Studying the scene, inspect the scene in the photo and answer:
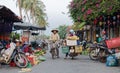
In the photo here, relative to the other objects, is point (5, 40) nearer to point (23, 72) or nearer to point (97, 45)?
point (97, 45)

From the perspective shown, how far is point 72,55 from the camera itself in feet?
61.8

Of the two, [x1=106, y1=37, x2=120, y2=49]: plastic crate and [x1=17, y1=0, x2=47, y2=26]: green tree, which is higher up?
[x1=17, y1=0, x2=47, y2=26]: green tree

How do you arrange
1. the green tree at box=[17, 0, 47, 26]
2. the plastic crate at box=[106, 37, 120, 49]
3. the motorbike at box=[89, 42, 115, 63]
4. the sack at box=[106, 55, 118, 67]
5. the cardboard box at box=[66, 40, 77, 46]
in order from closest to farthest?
1. the sack at box=[106, 55, 118, 67]
2. the plastic crate at box=[106, 37, 120, 49]
3. the motorbike at box=[89, 42, 115, 63]
4. the cardboard box at box=[66, 40, 77, 46]
5. the green tree at box=[17, 0, 47, 26]

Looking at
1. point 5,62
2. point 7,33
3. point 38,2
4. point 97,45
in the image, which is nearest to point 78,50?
point 97,45

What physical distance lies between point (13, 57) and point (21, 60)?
14.4 inches

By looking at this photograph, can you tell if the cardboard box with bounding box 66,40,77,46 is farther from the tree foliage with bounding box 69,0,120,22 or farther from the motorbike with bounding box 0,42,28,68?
the motorbike with bounding box 0,42,28,68

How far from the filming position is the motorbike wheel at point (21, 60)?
1397 cm

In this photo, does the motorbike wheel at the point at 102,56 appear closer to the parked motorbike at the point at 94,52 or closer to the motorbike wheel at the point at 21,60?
the parked motorbike at the point at 94,52

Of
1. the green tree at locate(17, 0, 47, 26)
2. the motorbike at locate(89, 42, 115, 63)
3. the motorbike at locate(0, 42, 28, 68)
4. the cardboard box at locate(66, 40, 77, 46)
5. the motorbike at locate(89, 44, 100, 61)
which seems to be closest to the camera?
the motorbike at locate(0, 42, 28, 68)

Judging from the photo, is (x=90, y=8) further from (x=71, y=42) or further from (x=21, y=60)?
(x=21, y=60)

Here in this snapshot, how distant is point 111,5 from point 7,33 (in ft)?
20.1

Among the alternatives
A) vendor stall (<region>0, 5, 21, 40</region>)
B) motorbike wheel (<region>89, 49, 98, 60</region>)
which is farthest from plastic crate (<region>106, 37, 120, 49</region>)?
vendor stall (<region>0, 5, 21, 40</region>)

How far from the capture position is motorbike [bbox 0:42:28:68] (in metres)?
14.0

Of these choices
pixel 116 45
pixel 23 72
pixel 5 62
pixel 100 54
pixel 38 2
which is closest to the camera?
pixel 23 72
